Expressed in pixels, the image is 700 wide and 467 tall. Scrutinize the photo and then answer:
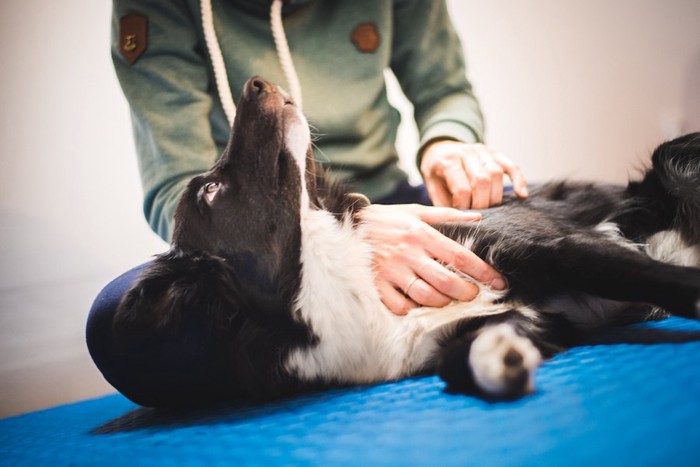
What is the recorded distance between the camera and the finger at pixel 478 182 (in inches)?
53.6

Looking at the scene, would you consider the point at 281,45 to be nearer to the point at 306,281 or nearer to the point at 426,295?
the point at 306,281

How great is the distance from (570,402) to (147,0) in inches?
70.0

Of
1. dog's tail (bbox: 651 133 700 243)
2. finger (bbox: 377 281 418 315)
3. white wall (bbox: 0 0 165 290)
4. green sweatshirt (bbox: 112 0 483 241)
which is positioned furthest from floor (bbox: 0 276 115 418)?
dog's tail (bbox: 651 133 700 243)

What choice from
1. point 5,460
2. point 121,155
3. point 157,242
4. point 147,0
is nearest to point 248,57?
→ point 147,0

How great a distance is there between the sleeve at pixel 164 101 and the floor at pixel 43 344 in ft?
2.73

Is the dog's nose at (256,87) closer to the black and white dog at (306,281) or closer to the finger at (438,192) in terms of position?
the black and white dog at (306,281)

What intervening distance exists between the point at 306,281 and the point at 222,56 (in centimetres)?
100

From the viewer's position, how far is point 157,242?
2.23 metres

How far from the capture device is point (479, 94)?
8.88 ft

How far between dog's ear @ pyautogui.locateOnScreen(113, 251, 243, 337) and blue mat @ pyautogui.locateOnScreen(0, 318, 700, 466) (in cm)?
24

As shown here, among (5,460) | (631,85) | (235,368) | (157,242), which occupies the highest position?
(631,85)

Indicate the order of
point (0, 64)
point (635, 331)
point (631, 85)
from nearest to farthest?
point (635, 331)
point (0, 64)
point (631, 85)

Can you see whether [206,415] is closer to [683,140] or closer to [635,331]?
[635,331]

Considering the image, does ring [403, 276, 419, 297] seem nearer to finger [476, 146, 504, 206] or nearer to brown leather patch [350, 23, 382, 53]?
finger [476, 146, 504, 206]
